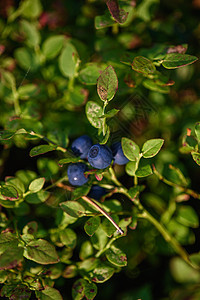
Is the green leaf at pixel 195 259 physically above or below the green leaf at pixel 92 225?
below

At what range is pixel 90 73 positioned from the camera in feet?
4.70

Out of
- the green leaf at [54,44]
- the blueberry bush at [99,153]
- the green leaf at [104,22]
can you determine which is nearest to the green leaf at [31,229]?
the blueberry bush at [99,153]

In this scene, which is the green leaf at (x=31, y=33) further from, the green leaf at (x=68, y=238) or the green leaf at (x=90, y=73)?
the green leaf at (x=68, y=238)

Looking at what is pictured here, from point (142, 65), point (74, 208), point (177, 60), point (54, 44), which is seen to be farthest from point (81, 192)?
point (54, 44)

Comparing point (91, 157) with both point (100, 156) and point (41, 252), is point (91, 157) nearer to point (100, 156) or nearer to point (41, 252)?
point (100, 156)

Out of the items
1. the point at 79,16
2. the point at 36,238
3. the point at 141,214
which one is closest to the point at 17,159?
the point at 36,238

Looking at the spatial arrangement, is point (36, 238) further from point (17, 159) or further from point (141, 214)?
point (17, 159)

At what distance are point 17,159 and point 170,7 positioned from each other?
5.95 ft

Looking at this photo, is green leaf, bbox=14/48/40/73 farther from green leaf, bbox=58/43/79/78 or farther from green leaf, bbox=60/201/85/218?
green leaf, bbox=60/201/85/218

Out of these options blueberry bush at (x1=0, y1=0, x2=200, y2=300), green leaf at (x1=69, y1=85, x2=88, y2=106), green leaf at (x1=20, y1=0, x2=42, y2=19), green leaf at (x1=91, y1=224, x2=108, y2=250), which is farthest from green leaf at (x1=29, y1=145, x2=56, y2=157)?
green leaf at (x1=20, y1=0, x2=42, y2=19)

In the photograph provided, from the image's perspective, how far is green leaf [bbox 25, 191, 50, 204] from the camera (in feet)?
4.15

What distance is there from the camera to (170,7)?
233 cm

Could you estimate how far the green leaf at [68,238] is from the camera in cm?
123

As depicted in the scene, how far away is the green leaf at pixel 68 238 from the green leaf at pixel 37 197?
0.59ft
